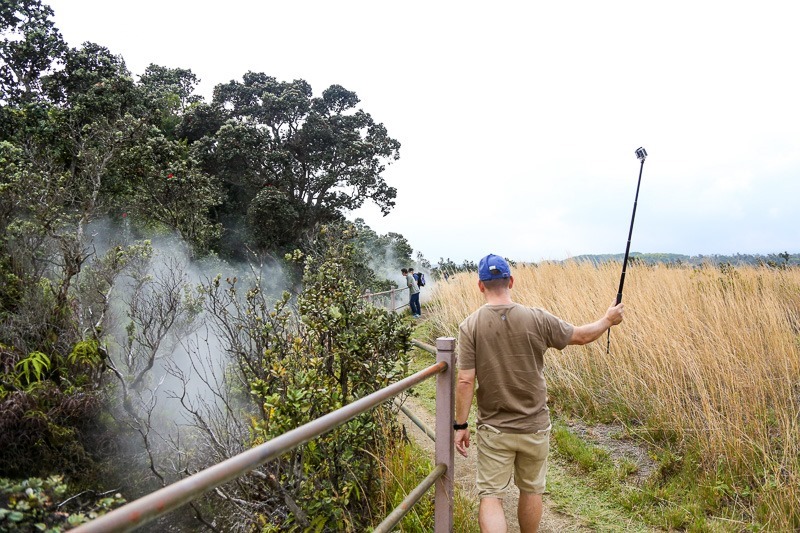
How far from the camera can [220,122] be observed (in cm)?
2259

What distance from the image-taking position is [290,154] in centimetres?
2188

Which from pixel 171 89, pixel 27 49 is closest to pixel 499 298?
pixel 27 49

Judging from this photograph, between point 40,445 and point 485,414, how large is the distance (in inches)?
417

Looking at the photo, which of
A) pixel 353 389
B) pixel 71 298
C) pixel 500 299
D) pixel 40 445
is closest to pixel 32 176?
pixel 71 298

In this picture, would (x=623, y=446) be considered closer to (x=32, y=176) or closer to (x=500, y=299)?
(x=500, y=299)

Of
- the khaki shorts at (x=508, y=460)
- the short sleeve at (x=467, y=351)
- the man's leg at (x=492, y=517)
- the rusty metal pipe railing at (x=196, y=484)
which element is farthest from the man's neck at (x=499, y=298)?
the rusty metal pipe railing at (x=196, y=484)

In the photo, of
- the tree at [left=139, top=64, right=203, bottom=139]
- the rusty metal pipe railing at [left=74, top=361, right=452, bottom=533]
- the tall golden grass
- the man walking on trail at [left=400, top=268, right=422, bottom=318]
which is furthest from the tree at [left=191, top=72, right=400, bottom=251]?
the rusty metal pipe railing at [left=74, top=361, right=452, bottom=533]

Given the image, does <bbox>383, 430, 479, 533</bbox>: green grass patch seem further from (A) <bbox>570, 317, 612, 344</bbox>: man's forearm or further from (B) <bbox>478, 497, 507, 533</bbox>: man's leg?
(A) <bbox>570, 317, 612, 344</bbox>: man's forearm

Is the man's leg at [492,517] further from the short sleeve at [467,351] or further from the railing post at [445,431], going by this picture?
the short sleeve at [467,351]

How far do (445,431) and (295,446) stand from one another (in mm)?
1298

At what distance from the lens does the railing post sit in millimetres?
2443

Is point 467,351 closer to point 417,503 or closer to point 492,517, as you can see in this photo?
point 492,517

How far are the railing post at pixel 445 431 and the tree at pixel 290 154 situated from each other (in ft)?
59.7

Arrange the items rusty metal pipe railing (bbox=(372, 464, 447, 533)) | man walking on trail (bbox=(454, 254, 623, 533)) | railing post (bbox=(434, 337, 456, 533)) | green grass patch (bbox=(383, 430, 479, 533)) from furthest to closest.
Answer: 1. green grass patch (bbox=(383, 430, 479, 533))
2. man walking on trail (bbox=(454, 254, 623, 533))
3. railing post (bbox=(434, 337, 456, 533))
4. rusty metal pipe railing (bbox=(372, 464, 447, 533))
